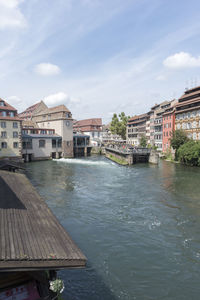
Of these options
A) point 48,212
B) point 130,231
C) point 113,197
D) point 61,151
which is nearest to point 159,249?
point 130,231

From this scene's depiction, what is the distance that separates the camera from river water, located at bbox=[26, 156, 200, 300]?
1111 cm

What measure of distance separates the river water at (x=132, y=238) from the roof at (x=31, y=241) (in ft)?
13.4

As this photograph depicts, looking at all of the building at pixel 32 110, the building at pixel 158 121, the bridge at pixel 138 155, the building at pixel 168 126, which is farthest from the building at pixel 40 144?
the building at pixel 158 121

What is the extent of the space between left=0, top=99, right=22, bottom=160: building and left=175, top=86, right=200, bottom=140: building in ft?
139

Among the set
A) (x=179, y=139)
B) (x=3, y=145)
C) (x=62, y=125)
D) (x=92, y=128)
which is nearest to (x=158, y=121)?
(x=179, y=139)

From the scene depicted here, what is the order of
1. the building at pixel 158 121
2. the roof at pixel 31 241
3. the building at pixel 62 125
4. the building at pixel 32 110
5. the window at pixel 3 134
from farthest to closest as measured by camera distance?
the building at pixel 32 110 → the building at pixel 158 121 → the building at pixel 62 125 → the window at pixel 3 134 → the roof at pixel 31 241

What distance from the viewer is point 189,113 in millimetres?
56219

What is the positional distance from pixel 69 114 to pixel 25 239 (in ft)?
224

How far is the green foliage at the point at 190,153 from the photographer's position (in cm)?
4706

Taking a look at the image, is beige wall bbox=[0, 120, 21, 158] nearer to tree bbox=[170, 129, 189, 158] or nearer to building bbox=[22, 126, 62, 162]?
building bbox=[22, 126, 62, 162]

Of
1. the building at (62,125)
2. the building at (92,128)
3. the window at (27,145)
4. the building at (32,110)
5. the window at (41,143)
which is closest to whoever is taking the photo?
the window at (27,145)

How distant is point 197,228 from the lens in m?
17.4

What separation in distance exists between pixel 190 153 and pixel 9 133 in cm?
4284

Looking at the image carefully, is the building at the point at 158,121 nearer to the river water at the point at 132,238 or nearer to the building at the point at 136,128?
the building at the point at 136,128
